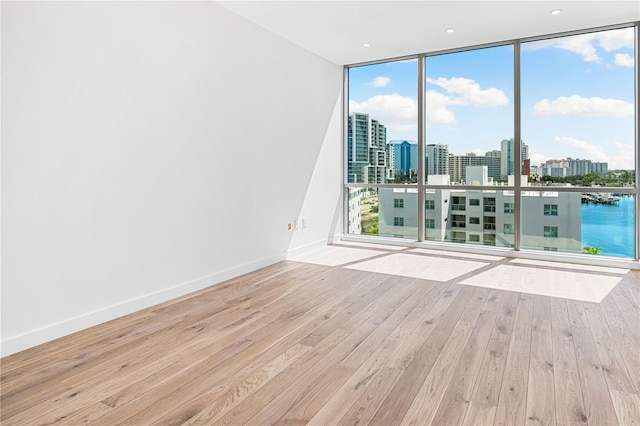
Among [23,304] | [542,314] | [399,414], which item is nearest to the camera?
[399,414]

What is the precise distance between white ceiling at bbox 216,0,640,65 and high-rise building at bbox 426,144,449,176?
125cm

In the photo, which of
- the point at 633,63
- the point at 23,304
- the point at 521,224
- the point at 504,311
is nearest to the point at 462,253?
the point at 521,224

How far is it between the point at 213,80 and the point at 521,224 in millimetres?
3812

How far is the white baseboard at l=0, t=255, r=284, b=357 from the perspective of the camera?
233cm

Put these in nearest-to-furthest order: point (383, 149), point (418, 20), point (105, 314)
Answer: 1. point (105, 314)
2. point (418, 20)
3. point (383, 149)

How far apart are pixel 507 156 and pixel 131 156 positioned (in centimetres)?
411

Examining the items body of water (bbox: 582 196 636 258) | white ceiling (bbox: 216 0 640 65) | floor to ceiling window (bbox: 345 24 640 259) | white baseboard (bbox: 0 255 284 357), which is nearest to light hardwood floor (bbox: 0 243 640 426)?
white baseboard (bbox: 0 255 284 357)

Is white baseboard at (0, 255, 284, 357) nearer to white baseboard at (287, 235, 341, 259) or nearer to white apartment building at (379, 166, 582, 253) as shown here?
white baseboard at (287, 235, 341, 259)

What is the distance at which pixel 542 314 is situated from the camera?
289cm

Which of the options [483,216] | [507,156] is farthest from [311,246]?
[507,156]

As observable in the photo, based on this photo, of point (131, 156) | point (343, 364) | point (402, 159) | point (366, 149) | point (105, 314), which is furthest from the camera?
point (366, 149)

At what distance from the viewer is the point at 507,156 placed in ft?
15.9

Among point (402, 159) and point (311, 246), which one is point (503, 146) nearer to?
point (402, 159)

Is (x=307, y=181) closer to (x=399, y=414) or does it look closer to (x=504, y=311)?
(x=504, y=311)
